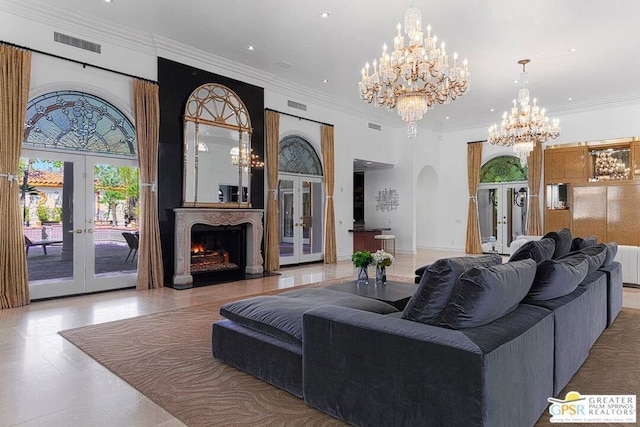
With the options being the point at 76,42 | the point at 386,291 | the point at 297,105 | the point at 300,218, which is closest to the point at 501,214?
the point at 300,218

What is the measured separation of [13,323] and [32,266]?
1353 mm

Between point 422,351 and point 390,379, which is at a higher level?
point 422,351

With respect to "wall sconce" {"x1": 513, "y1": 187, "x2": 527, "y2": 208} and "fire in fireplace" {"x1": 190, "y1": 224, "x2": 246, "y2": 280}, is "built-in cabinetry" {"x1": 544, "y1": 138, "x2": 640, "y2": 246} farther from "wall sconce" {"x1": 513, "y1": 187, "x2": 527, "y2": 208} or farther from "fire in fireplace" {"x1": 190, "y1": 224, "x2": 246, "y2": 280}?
"fire in fireplace" {"x1": 190, "y1": 224, "x2": 246, "y2": 280}

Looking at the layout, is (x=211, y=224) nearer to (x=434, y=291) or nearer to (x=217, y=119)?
(x=217, y=119)

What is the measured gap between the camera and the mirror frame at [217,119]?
7.40 m

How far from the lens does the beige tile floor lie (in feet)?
8.68

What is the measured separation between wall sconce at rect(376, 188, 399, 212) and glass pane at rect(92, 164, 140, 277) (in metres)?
8.34

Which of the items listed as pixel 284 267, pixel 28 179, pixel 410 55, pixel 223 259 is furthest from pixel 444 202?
pixel 28 179

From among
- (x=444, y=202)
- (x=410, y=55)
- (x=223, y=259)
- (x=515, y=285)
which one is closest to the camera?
(x=515, y=285)

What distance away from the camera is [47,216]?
237 inches

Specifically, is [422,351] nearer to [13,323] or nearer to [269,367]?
[269,367]

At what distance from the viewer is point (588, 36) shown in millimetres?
6664

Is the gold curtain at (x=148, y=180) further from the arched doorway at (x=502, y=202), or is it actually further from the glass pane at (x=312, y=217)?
the arched doorway at (x=502, y=202)

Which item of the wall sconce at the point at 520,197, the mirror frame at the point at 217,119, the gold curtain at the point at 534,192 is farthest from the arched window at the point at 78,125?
the wall sconce at the point at 520,197
